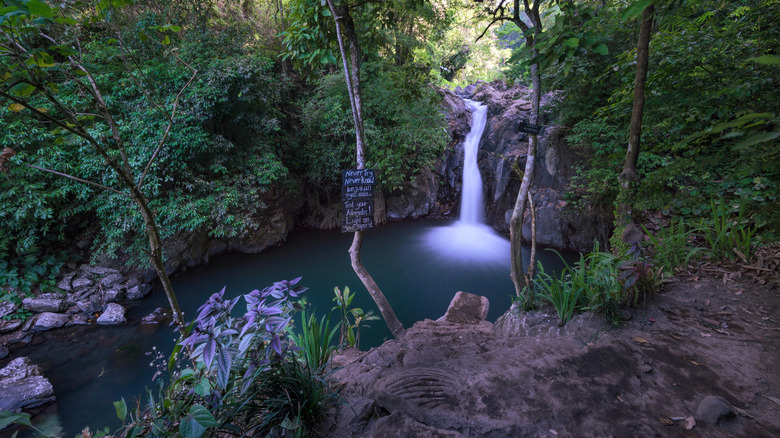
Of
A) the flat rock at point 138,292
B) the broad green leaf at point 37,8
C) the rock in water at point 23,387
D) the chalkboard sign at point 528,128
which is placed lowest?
the rock in water at point 23,387

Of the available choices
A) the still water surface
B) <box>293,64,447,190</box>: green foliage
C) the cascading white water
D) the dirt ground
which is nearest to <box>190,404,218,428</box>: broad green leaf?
the dirt ground

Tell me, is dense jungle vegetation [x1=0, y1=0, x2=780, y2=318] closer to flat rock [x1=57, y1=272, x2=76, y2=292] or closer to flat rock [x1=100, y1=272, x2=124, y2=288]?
flat rock [x1=57, y1=272, x2=76, y2=292]

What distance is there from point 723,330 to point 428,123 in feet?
20.1

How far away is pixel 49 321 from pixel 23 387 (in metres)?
1.63

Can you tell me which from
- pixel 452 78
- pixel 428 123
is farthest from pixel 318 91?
pixel 452 78

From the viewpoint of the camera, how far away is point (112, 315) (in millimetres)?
5160

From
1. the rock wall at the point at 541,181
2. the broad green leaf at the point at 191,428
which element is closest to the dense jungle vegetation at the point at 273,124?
the broad green leaf at the point at 191,428

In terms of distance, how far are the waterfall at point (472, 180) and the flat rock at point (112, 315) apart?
868 cm

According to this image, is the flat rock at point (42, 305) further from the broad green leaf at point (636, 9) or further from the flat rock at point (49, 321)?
the broad green leaf at point (636, 9)

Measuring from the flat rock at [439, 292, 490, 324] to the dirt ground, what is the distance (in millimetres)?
1693

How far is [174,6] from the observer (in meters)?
7.02

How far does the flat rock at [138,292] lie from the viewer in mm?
5793

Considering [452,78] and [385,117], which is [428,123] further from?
[452,78]

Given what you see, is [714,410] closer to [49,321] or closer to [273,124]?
[273,124]
